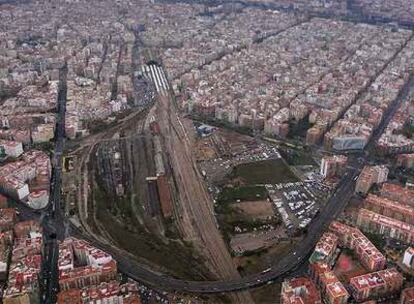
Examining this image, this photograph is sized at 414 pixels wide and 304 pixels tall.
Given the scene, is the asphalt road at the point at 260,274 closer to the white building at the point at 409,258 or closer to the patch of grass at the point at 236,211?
the patch of grass at the point at 236,211

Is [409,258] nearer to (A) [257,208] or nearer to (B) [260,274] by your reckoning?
(B) [260,274]

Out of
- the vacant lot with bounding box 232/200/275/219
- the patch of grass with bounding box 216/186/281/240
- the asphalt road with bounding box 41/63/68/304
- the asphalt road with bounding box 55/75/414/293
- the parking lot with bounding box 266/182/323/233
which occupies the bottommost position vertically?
the asphalt road with bounding box 55/75/414/293

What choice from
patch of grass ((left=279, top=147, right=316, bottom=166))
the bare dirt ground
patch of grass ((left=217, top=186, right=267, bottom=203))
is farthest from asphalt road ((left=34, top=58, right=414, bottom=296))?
patch of grass ((left=217, top=186, right=267, bottom=203))

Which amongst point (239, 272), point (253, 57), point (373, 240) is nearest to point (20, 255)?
point (239, 272)

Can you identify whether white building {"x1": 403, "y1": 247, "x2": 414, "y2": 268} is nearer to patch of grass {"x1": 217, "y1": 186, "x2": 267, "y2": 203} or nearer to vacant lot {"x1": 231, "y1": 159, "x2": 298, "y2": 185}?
patch of grass {"x1": 217, "y1": 186, "x2": 267, "y2": 203}

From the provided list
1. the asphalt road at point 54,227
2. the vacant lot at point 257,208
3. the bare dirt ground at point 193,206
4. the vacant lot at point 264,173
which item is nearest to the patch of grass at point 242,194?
the vacant lot at point 257,208

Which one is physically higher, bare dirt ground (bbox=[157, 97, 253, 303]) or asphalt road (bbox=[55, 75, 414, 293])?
bare dirt ground (bbox=[157, 97, 253, 303])
